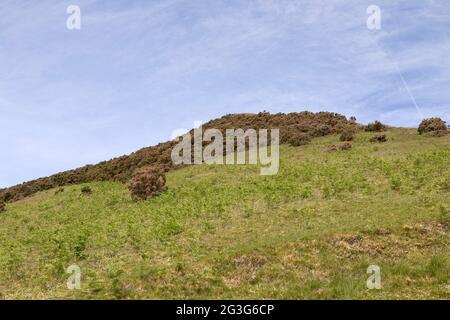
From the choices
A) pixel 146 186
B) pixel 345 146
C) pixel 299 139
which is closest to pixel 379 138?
pixel 345 146

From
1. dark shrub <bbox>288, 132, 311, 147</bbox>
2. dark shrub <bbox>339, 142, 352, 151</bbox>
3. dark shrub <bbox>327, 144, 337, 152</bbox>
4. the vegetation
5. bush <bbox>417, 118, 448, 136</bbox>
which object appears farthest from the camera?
the vegetation

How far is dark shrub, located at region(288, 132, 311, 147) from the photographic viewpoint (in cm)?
5031

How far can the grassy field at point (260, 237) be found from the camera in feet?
57.4

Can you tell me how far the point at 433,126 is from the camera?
4738 cm

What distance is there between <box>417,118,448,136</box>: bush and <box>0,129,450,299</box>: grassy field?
5.16 meters

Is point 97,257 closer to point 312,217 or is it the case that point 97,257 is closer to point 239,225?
point 239,225

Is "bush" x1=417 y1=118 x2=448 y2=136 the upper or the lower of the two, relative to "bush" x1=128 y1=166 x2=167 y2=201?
upper

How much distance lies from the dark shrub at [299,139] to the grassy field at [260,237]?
30.3 ft

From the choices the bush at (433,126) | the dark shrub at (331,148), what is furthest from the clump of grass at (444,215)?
the bush at (433,126)

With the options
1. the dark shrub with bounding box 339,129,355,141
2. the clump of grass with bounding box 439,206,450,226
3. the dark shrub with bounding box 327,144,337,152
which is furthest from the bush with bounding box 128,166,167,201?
the clump of grass with bounding box 439,206,450,226

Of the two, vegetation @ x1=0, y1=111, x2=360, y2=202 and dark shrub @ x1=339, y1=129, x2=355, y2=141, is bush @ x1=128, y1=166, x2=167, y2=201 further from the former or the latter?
dark shrub @ x1=339, y1=129, x2=355, y2=141

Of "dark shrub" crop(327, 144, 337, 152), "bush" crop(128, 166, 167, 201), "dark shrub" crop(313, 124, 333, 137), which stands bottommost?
"bush" crop(128, 166, 167, 201)

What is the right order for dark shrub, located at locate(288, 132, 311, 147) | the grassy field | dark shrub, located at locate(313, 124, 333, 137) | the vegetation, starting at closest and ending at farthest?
the grassy field → dark shrub, located at locate(288, 132, 311, 147) → dark shrub, located at locate(313, 124, 333, 137) → the vegetation
